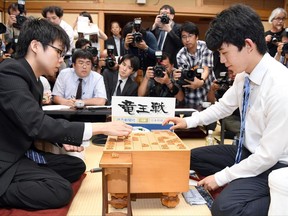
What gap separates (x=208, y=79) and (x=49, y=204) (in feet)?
8.68

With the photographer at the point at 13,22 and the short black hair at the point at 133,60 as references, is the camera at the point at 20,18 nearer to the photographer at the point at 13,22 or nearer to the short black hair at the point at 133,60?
the photographer at the point at 13,22

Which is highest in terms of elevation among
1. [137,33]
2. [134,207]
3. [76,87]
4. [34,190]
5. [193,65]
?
[137,33]

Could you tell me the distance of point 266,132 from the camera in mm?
1410

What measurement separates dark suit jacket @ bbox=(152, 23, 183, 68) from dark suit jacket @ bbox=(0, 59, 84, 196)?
103 inches

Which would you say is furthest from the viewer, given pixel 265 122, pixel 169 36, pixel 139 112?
pixel 169 36

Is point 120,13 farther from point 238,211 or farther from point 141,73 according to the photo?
point 238,211

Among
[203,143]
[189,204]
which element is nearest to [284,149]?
[189,204]

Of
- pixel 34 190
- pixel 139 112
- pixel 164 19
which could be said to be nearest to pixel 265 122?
pixel 139 112

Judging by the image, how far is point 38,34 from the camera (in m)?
1.63

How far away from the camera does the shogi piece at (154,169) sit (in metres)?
1.51

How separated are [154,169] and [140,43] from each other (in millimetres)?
2401

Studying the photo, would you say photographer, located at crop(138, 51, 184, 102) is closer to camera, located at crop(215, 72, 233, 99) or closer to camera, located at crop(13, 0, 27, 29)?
camera, located at crop(215, 72, 233, 99)

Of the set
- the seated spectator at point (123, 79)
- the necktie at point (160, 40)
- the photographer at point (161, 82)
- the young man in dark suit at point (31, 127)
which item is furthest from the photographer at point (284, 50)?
the young man in dark suit at point (31, 127)

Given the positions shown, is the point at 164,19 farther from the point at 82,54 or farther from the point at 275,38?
the point at 275,38
